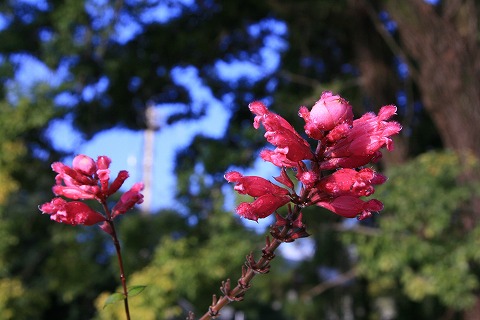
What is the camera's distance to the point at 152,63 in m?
6.05

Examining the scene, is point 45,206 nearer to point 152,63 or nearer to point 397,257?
point 397,257

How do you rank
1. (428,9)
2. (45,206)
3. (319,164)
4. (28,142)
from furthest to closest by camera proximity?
(28,142) < (428,9) < (45,206) < (319,164)

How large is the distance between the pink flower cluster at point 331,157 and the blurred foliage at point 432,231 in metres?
3.37

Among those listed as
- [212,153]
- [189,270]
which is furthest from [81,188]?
[212,153]

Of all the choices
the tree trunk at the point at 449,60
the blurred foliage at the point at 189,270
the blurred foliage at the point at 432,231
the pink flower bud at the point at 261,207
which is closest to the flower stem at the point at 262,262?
the pink flower bud at the point at 261,207

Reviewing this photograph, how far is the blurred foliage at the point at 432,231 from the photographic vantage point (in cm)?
387

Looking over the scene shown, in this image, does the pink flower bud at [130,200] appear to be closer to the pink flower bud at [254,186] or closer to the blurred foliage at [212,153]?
the pink flower bud at [254,186]

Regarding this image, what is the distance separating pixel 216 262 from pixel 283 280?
71.7 inches

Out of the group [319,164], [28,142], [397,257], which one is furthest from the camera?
[28,142]

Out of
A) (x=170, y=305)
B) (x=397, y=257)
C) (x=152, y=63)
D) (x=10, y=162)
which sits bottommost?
(x=397, y=257)

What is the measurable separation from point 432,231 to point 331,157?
3.50 m

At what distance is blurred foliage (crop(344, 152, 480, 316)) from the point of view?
3867 millimetres

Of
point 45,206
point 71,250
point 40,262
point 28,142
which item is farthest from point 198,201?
point 45,206

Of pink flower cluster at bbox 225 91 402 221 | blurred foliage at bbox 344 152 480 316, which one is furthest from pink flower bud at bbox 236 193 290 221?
blurred foliage at bbox 344 152 480 316
